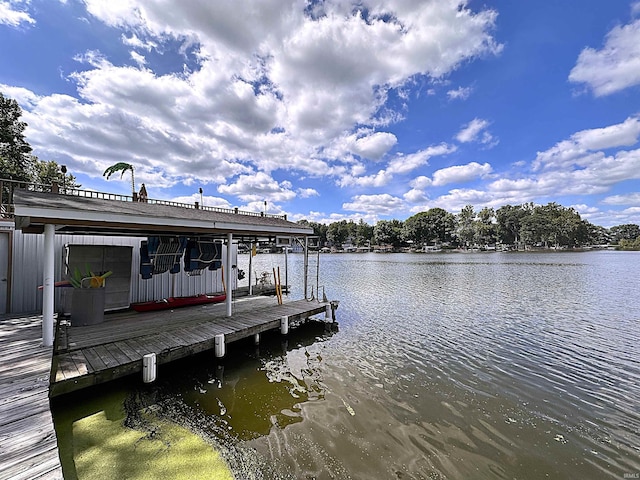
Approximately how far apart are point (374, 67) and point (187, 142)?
14.6m

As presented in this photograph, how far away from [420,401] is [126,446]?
14.7 feet

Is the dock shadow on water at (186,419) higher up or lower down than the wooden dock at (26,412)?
lower down

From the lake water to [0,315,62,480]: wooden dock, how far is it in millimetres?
882

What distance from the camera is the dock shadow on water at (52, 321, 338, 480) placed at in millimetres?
3092

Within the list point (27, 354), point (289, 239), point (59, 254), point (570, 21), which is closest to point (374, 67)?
point (289, 239)

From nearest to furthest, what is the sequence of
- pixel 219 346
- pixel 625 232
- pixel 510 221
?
pixel 219 346 < pixel 510 221 < pixel 625 232

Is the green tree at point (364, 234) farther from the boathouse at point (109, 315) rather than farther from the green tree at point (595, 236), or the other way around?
the boathouse at point (109, 315)

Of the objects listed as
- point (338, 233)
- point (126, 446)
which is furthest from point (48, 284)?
point (338, 233)

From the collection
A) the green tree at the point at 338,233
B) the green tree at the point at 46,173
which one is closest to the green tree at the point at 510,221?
the green tree at the point at 338,233

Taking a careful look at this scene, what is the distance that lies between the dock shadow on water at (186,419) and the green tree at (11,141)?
1980cm

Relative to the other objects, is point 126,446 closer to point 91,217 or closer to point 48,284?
point 48,284

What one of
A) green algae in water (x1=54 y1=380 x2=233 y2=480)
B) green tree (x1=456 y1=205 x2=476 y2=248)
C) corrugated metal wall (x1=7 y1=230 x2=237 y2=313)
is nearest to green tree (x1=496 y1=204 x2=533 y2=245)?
green tree (x1=456 y1=205 x2=476 y2=248)

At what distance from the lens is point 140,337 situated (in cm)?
A: 568

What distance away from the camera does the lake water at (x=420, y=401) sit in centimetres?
343
